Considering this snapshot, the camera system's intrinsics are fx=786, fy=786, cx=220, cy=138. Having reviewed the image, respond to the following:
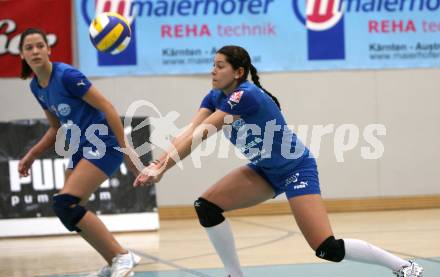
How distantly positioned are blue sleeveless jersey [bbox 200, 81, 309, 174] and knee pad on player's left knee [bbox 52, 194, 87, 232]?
1.15 meters

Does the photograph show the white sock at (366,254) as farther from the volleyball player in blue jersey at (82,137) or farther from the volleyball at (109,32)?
the volleyball at (109,32)

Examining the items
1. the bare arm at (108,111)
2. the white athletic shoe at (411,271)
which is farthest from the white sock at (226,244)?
the white athletic shoe at (411,271)

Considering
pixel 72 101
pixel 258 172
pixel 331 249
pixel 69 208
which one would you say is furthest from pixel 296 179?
pixel 72 101

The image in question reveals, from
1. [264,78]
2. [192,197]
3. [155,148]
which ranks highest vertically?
[264,78]

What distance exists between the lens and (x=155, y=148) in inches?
363

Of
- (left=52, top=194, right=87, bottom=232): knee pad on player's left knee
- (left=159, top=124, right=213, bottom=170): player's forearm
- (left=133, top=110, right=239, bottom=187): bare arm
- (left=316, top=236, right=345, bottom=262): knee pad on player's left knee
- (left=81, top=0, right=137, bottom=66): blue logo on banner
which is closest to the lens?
(left=133, top=110, right=239, bottom=187): bare arm

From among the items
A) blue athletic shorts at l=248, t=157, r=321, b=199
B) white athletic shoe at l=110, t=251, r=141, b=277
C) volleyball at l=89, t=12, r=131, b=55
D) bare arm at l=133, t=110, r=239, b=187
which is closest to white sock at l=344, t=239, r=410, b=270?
blue athletic shorts at l=248, t=157, r=321, b=199

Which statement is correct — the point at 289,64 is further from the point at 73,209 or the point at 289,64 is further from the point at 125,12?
the point at 73,209

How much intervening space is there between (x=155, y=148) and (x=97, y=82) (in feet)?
3.43

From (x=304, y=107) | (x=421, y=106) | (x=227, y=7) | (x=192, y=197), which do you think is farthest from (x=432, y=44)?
(x=192, y=197)

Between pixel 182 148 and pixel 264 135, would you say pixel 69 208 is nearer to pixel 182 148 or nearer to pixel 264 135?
pixel 182 148

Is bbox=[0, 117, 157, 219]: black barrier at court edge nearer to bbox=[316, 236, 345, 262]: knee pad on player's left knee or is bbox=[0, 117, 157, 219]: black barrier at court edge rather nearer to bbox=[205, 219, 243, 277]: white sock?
bbox=[205, 219, 243, 277]: white sock

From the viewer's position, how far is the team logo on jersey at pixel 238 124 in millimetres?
4818

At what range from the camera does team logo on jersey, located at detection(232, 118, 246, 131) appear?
482 cm
